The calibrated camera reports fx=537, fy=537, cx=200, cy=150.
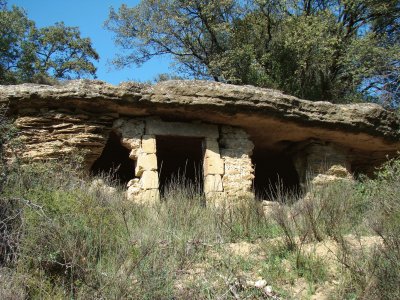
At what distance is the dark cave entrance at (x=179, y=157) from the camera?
11078 mm

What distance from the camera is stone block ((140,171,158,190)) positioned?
9672mm

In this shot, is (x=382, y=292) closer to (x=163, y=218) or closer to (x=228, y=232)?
(x=228, y=232)

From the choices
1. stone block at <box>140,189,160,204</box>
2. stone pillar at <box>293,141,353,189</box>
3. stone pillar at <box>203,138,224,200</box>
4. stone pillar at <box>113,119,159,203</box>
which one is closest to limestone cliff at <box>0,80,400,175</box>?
stone pillar at <box>113,119,159,203</box>

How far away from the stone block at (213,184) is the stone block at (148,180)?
1004mm

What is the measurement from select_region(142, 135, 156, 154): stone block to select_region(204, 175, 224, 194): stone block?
1.17m

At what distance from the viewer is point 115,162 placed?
1163cm

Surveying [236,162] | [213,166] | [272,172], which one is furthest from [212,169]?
[272,172]

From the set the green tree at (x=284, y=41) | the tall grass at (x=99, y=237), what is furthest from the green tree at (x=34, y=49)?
the tall grass at (x=99, y=237)

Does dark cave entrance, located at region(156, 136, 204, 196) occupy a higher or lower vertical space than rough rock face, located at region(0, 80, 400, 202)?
lower

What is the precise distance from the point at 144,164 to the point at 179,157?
238cm

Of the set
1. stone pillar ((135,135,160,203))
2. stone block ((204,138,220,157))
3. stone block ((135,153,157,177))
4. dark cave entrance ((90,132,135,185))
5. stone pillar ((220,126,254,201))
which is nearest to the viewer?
stone pillar ((135,135,160,203))

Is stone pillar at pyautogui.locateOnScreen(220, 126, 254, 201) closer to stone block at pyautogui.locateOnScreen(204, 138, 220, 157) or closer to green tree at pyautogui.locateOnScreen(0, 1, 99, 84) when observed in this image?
stone block at pyautogui.locateOnScreen(204, 138, 220, 157)

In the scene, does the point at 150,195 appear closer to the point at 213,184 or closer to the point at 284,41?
the point at 213,184

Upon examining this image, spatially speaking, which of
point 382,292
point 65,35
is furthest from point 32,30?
point 382,292
